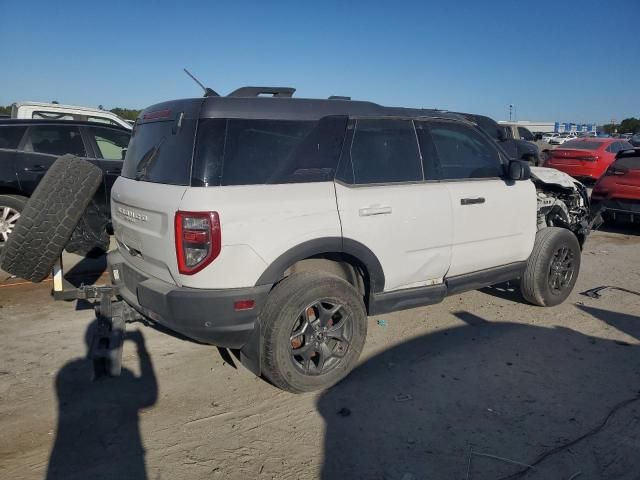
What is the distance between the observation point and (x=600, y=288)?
5.74 metres

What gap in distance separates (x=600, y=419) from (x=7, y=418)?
12.0 ft

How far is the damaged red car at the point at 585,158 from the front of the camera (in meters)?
13.7

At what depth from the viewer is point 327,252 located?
11.1ft

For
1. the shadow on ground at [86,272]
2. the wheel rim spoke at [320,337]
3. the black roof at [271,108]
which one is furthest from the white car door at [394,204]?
the shadow on ground at [86,272]

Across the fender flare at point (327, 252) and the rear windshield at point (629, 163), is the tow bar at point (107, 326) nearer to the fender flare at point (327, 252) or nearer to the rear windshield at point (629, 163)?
the fender flare at point (327, 252)

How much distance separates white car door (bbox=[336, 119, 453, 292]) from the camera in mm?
3441

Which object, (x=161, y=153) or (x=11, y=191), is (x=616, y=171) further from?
(x=11, y=191)

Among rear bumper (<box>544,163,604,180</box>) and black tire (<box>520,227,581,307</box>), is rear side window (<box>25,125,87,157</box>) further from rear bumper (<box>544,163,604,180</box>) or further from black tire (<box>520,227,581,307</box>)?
rear bumper (<box>544,163,604,180</box>)

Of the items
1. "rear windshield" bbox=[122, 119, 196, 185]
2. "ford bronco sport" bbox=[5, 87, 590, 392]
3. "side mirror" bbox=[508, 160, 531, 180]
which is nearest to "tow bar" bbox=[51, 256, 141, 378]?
"ford bronco sport" bbox=[5, 87, 590, 392]

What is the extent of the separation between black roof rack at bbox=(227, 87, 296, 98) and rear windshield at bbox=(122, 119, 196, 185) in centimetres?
49

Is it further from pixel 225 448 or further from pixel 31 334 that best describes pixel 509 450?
pixel 31 334

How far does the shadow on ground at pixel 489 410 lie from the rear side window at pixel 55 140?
540 centimetres

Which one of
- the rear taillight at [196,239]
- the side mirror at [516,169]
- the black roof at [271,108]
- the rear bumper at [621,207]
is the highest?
the black roof at [271,108]

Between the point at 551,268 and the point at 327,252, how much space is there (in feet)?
8.93
